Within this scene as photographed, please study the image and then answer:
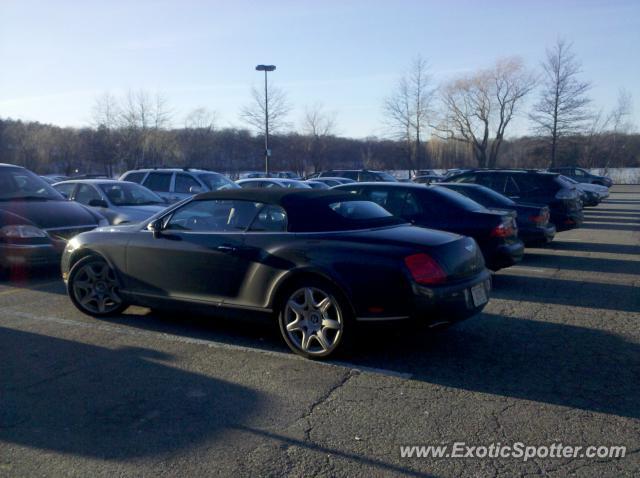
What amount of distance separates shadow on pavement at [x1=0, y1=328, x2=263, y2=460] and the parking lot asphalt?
0.05ft

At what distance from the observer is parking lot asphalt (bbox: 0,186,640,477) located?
3.56 metres

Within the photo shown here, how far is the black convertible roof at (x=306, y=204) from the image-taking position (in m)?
5.68

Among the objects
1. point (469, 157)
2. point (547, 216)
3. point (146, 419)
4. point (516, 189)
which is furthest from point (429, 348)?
point (469, 157)

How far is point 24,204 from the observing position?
31.6 ft

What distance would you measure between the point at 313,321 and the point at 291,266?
52 centimetres

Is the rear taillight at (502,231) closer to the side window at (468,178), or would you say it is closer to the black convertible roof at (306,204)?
the black convertible roof at (306,204)

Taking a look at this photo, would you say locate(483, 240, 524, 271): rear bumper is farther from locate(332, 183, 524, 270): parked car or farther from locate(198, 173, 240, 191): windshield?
locate(198, 173, 240, 191): windshield

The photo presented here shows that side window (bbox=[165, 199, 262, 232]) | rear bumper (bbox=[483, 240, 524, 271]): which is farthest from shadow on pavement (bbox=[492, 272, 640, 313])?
side window (bbox=[165, 199, 262, 232])

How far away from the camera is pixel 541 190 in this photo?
13.8 m

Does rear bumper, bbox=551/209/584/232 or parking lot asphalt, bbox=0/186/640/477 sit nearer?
parking lot asphalt, bbox=0/186/640/477

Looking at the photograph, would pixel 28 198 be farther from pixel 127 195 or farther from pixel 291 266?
pixel 291 266

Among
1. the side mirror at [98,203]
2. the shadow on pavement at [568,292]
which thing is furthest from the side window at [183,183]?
the shadow on pavement at [568,292]

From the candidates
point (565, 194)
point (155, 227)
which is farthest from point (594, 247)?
point (155, 227)

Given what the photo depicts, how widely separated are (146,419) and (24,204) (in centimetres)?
675
